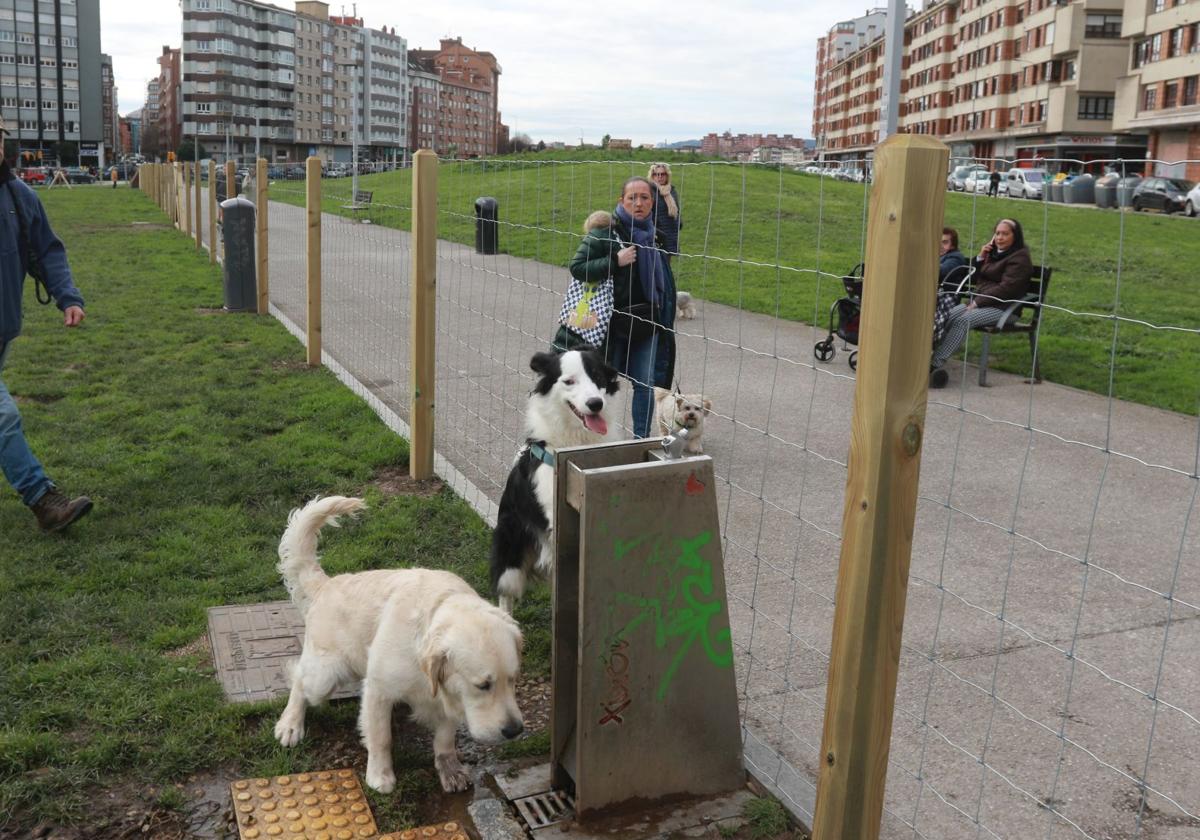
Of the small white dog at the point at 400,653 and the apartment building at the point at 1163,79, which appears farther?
the apartment building at the point at 1163,79

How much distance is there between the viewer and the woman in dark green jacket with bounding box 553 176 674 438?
716 cm

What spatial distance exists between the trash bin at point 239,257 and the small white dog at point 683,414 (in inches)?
315

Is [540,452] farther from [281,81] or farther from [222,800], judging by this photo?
[281,81]

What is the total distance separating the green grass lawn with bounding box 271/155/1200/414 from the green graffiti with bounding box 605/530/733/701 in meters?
2.17

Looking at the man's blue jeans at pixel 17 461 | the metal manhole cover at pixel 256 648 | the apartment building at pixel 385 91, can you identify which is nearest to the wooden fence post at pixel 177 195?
the man's blue jeans at pixel 17 461

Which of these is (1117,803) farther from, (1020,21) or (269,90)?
(269,90)

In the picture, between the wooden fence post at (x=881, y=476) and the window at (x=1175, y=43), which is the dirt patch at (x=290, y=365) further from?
the window at (x=1175, y=43)

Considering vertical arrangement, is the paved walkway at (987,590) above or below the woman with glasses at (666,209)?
below

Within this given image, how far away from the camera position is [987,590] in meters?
5.21

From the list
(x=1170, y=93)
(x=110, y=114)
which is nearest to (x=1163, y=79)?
(x=1170, y=93)

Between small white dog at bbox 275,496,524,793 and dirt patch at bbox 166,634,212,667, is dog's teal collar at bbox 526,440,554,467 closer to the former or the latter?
small white dog at bbox 275,496,524,793

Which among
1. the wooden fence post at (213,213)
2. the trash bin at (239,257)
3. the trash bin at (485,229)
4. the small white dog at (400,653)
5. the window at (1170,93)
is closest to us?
the small white dog at (400,653)

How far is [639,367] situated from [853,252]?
12.9 meters

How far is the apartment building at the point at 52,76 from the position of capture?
402 feet
